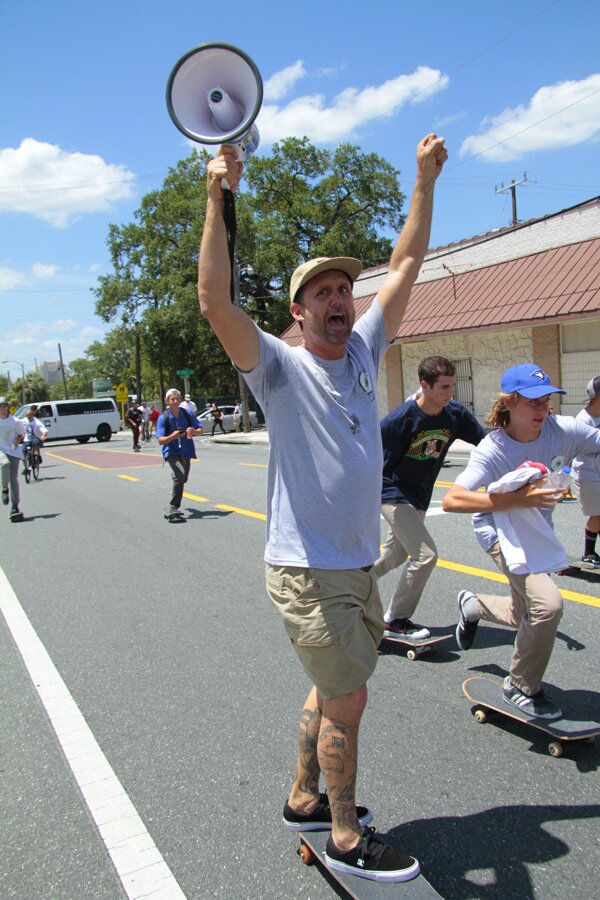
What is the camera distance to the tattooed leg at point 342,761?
7.82 feet

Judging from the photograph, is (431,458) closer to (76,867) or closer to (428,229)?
(428,229)

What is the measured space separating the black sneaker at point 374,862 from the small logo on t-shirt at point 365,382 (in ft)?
5.02

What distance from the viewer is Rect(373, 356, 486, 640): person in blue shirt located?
4672 millimetres

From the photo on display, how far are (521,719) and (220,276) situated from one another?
2487mm

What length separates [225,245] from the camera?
2.30m

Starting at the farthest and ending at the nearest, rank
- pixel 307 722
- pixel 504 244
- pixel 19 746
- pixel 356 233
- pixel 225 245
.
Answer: pixel 356 233 → pixel 504 244 → pixel 19 746 → pixel 307 722 → pixel 225 245

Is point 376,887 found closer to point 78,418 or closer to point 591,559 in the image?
point 591,559

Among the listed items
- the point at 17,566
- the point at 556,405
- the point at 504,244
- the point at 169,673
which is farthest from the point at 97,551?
the point at 504,244

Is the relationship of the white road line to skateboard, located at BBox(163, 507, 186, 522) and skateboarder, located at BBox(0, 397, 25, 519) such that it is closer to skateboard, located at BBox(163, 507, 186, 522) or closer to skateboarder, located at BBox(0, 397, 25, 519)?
skateboard, located at BBox(163, 507, 186, 522)

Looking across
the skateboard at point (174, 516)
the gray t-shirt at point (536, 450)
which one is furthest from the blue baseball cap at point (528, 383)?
the skateboard at point (174, 516)

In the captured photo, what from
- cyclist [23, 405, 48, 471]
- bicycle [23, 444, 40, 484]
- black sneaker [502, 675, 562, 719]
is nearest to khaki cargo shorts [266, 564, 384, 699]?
black sneaker [502, 675, 562, 719]

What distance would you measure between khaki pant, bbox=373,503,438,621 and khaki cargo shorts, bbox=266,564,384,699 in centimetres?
224

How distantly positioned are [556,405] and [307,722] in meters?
18.2

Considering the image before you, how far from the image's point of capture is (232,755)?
341cm
